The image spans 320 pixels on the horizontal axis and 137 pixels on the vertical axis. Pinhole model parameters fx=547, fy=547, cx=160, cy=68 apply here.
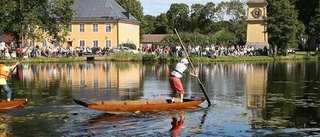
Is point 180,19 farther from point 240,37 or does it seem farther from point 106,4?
point 106,4

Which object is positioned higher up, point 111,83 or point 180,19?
point 180,19

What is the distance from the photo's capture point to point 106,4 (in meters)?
102

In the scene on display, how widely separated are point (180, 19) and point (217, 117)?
13414cm

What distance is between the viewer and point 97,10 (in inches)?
4028

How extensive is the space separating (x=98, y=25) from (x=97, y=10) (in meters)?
2.85

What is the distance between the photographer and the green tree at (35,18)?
7081cm

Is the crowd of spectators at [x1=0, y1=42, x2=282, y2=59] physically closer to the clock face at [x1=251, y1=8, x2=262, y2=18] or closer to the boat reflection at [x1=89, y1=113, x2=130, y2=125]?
the clock face at [x1=251, y1=8, x2=262, y2=18]

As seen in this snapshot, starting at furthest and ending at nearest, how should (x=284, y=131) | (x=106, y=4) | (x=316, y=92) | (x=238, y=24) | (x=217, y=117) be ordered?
(x=238, y=24)
(x=106, y=4)
(x=316, y=92)
(x=217, y=117)
(x=284, y=131)

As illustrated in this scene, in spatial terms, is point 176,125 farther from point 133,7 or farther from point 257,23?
point 133,7

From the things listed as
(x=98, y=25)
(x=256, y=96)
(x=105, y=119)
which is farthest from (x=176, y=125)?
(x=98, y=25)

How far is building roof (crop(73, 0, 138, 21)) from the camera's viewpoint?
10138 centimetres

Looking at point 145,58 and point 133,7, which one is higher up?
point 133,7

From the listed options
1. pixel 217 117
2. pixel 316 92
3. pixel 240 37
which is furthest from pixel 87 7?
pixel 217 117

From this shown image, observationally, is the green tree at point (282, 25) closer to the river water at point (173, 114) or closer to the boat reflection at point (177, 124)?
the river water at point (173, 114)
